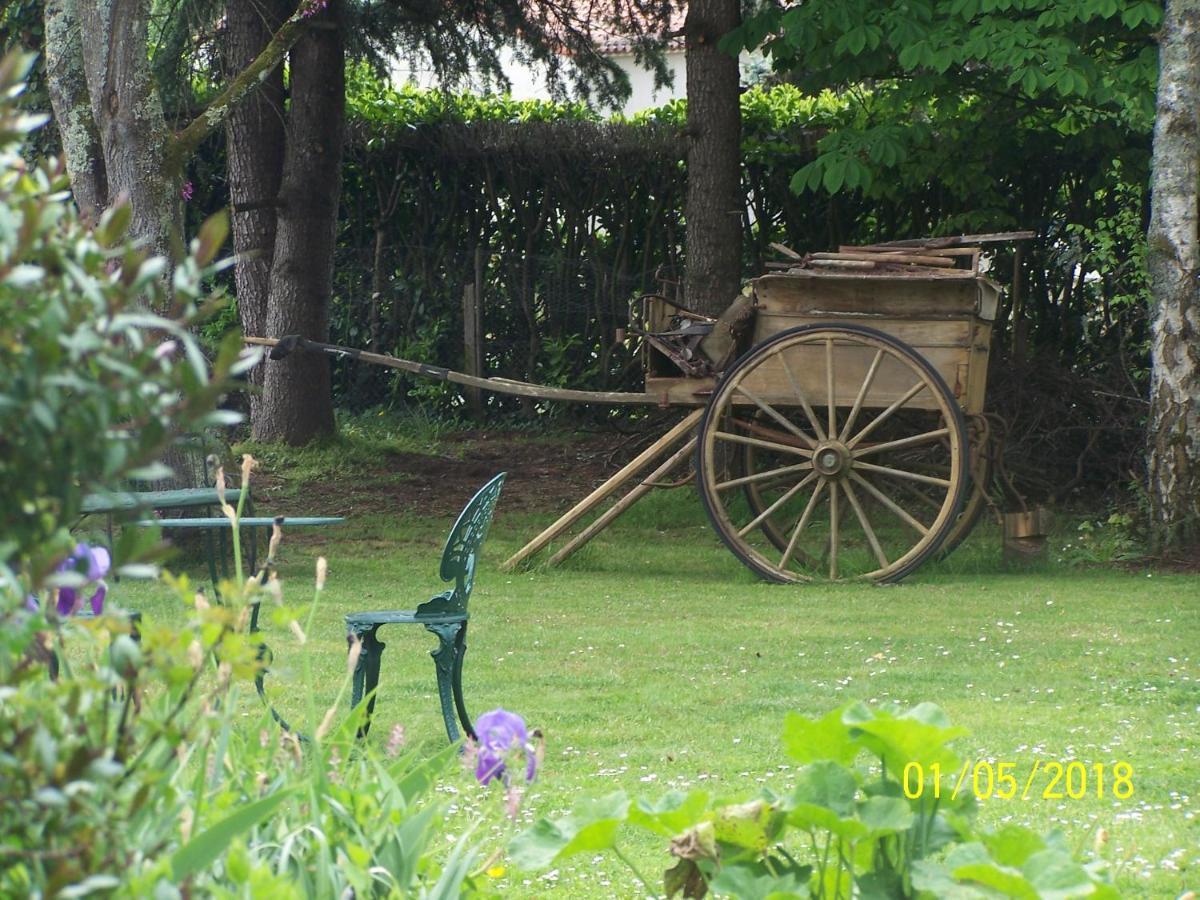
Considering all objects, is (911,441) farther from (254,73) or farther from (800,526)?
(254,73)

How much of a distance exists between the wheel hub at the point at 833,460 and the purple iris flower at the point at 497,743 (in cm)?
552

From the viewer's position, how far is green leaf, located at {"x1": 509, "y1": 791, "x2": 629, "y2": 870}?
220 cm

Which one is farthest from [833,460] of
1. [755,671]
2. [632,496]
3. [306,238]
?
[306,238]

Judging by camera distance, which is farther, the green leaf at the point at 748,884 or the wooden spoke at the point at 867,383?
the wooden spoke at the point at 867,383

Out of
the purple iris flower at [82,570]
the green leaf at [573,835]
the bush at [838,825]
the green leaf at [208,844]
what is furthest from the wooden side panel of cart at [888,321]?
the green leaf at [208,844]

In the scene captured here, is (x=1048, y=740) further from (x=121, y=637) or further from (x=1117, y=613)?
(x=121, y=637)

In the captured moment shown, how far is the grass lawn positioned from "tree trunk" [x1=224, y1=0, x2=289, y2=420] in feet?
10.9

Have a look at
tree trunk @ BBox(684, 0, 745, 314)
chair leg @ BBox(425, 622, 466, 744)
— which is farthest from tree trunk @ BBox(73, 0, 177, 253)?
chair leg @ BBox(425, 622, 466, 744)

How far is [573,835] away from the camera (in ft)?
7.30

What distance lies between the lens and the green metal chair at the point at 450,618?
4.06 metres

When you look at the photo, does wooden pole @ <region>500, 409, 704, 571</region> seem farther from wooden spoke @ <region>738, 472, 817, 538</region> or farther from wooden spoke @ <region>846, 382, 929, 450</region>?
wooden spoke @ <region>846, 382, 929, 450</region>

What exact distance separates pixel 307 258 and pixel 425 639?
5533mm

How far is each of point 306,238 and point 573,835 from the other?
31.2ft

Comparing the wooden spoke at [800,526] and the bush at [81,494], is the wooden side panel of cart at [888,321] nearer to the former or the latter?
the wooden spoke at [800,526]
